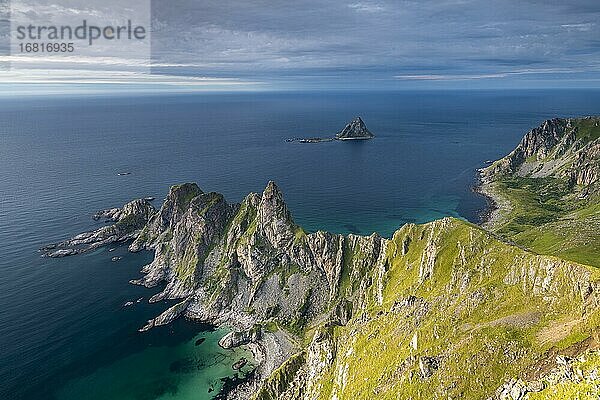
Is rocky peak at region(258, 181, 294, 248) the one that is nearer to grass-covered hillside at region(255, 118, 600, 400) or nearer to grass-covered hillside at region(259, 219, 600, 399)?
grass-covered hillside at region(255, 118, 600, 400)

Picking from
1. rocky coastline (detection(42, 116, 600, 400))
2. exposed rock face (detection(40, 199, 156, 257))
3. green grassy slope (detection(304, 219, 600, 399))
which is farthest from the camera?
exposed rock face (detection(40, 199, 156, 257))

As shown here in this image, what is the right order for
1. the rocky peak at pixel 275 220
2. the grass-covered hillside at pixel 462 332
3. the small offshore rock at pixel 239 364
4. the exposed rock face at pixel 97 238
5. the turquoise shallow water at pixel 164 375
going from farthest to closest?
1. the exposed rock face at pixel 97 238
2. the rocky peak at pixel 275 220
3. the small offshore rock at pixel 239 364
4. the turquoise shallow water at pixel 164 375
5. the grass-covered hillside at pixel 462 332

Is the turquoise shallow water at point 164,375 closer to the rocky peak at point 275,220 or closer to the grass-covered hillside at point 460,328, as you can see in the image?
the grass-covered hillside at point 460,328

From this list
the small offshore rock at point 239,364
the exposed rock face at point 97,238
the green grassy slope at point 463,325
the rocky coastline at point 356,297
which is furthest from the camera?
the exposed rock face at point 97,238

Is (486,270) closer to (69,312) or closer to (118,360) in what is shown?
(118,360)

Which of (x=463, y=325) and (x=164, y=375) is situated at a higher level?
(x=463, y=325)

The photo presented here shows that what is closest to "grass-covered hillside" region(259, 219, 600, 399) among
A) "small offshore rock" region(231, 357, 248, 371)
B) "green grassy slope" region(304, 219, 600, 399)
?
"green grassy slope" region(304, 219, 600, 399)

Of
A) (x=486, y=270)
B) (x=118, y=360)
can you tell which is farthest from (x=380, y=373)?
(x=118, y=360)

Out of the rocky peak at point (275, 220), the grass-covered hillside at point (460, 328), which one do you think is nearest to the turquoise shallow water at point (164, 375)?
the grass-covered hillside at point (460, 328)

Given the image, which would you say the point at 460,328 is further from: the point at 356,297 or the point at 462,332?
the point at 356,297

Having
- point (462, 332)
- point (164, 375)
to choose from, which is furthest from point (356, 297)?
point (164, 375)

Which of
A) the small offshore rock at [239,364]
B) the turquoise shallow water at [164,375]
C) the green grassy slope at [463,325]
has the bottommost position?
the turquoise shallow water at [164,375]
